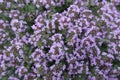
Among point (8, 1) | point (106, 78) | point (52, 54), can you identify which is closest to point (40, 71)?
point (52, 54)

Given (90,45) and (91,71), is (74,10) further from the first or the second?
(91,71)

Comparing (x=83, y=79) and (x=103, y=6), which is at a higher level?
(x=103, y=6)

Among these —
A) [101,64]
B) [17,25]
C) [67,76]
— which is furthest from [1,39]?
[101,64]

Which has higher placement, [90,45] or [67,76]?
[90,45]

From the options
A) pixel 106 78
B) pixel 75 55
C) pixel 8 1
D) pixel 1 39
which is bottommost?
pixel 106 78

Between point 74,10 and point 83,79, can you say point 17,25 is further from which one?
point 83,79

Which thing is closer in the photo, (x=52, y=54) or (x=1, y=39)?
(x=52, y=54)
